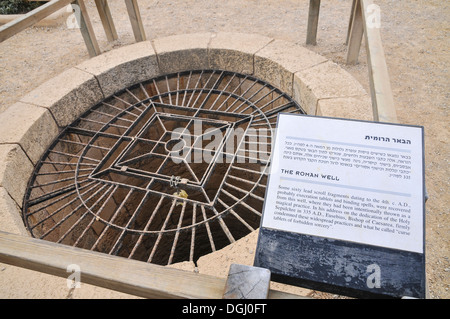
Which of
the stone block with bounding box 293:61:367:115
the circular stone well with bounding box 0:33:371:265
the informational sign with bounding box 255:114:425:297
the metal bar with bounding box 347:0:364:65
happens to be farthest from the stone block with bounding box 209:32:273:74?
the informational sign with bounding box 255:114:425:297

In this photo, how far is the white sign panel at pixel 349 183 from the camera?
1225 millimetres

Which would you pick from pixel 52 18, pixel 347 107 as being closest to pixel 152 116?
pixel 347 107

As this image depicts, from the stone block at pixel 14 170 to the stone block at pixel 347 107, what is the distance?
2.85 m

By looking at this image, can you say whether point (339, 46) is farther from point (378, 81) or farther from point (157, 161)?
point (157, 161)

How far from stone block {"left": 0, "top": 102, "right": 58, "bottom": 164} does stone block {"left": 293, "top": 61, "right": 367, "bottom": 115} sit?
8.98ft

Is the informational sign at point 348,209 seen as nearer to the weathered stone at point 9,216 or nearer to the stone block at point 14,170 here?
the weathered stone at point 9,216

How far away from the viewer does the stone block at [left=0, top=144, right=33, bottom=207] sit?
2.71 meters

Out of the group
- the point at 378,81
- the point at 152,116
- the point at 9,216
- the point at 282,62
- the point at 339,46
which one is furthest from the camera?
the point at 339,46

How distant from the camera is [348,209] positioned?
1.26m

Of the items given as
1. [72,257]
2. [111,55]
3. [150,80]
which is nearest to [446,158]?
[72,257]

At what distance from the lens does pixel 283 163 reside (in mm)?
1405

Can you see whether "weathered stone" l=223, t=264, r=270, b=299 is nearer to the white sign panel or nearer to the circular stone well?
the white sign panel

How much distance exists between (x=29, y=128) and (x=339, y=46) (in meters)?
3.83
